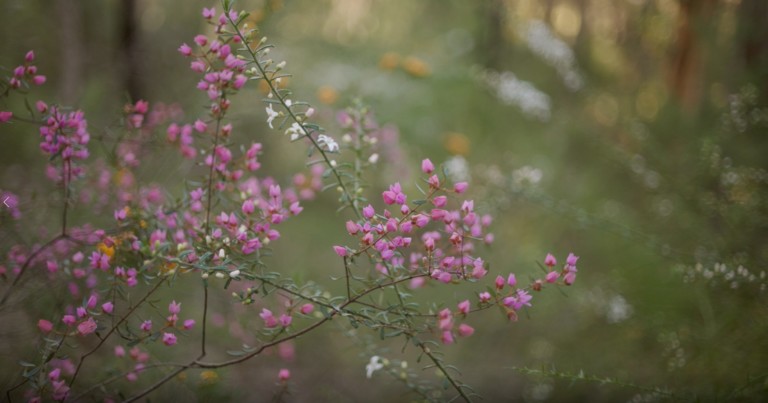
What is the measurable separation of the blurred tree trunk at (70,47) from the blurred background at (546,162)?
0.01 m

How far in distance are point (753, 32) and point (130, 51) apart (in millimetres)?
3570

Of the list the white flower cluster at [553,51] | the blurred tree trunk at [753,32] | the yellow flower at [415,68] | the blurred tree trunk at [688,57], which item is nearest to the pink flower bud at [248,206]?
the yellow flower at [415,68]

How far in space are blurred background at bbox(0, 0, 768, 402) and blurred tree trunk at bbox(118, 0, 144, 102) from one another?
0.01 m

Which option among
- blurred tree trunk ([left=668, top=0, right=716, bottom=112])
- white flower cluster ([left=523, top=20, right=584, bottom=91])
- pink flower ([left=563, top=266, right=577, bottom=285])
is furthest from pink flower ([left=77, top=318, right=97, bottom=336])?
blurred tree trunk ([left=668, top=0, right=716, bottom=112])

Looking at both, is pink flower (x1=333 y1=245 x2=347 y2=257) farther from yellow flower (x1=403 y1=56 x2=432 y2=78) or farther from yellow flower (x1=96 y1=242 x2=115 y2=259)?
yellow flower (x1=403 y1=56 x2=432 y2=78)

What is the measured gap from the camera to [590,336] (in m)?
2.84

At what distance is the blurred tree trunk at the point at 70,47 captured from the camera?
10.4 ft

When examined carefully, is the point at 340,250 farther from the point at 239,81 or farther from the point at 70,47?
the point at 70,47

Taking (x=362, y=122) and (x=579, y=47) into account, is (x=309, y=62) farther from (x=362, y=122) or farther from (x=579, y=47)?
(x=362, y=122)

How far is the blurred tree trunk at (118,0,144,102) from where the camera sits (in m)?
3.49

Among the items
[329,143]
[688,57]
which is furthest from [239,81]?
[688,57]

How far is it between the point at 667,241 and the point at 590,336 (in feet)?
1.98

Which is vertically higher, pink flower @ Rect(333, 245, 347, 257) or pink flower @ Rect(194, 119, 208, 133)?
pink flower @ Rect(194, 119, 208, 133)

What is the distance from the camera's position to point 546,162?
149 inches
